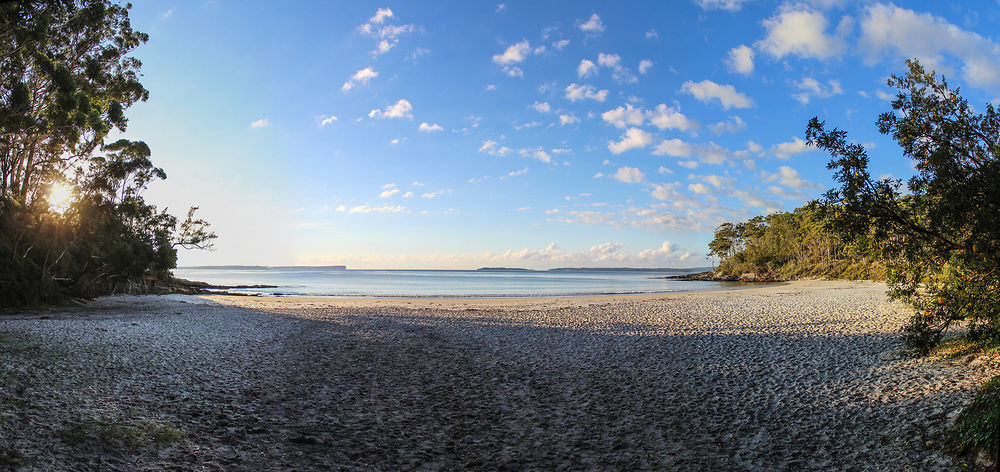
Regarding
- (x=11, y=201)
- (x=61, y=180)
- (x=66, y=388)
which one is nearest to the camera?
(x=66, y=388)

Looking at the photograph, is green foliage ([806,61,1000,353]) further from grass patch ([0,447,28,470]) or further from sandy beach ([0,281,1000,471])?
grass patch ([0,447,28,470])

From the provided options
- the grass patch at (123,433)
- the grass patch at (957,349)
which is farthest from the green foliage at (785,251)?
the grass patch at (123,433)

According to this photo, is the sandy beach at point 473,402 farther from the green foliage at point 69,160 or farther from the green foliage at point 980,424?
the green foliage at point 69,160

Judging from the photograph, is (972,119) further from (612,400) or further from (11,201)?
(11,201)

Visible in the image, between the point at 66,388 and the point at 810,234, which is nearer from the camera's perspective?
the point at 66,388

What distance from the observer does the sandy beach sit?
5.28 metres

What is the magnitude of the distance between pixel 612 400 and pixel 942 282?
531 centimetres

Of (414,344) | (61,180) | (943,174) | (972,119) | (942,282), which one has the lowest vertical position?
(414,344)

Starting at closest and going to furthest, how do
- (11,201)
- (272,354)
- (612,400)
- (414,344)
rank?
(612,400) → (272,354) → (414,344) → (11,201)

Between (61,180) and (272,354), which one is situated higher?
(61,180)

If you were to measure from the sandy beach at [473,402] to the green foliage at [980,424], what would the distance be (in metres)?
0.30

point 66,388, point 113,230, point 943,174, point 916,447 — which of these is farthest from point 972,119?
point 113,230

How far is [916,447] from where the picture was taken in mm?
5273

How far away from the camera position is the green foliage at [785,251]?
226ft
